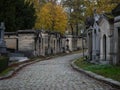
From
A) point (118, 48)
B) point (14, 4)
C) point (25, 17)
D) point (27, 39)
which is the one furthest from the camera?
point (25, 17)

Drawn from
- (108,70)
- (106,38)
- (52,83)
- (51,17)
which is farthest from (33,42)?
(52,83)

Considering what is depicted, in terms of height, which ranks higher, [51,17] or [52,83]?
[51,17]

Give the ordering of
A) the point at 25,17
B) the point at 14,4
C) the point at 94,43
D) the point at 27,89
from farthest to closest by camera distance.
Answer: the point at 25,17, the point at 14,4, the point at 94,43, the point at 27,89

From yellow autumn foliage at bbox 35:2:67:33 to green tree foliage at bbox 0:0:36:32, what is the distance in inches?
286

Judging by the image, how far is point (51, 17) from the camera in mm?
61906

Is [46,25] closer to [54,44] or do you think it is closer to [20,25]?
[54,44]

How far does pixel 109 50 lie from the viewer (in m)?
26.5

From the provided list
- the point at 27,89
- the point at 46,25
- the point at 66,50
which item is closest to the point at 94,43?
Result: the point at 27,89

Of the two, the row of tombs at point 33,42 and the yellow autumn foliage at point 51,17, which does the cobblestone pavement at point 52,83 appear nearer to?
the row of tombs at point 33,42

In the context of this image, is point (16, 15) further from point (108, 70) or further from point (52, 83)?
point (52, 83)

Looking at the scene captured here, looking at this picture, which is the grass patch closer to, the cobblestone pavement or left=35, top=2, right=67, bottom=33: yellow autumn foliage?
the cobblestone pavement

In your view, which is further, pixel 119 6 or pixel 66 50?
pixel 66 50

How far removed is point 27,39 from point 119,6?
67.2 ft

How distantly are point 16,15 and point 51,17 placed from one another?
10533 mm
